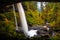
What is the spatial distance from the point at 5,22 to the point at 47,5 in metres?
1.07

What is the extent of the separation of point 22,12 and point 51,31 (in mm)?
815

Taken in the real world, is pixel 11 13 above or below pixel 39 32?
above

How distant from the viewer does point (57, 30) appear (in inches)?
156

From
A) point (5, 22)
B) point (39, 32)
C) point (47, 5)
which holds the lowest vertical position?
point (39, 32)

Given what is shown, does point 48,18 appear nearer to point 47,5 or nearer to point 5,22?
point 47,5

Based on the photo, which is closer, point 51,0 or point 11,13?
point 51,0

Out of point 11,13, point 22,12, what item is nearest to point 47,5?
point 22,12

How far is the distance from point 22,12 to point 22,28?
380mm

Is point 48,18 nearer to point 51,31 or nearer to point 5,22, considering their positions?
point 51,31

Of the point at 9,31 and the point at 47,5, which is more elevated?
the point at 47,5

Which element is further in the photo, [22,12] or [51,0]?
[22,12]

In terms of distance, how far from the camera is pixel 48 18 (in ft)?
13.2

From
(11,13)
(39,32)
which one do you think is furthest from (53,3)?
(11,13)

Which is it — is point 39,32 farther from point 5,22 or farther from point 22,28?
point 5,22
